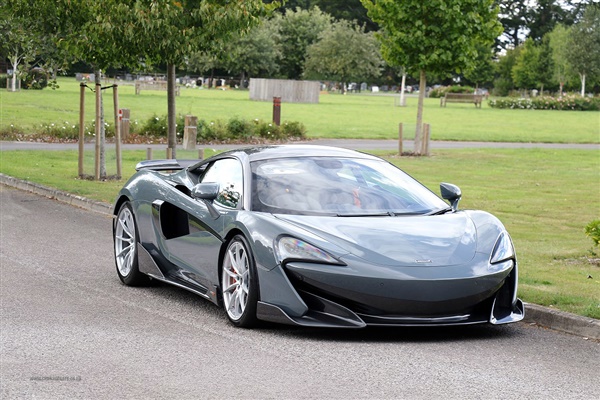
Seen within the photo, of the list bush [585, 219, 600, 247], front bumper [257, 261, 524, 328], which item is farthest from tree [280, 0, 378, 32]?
front bumper [257, 261, 524, 328]

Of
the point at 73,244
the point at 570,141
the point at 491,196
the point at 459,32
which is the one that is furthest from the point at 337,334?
the point at 570,141

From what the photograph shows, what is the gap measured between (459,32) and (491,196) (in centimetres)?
1000

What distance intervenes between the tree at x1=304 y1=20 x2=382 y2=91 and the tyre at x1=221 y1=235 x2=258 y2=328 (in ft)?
284

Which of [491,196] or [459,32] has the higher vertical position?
[459,32]

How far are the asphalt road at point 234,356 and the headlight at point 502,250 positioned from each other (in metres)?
0.56

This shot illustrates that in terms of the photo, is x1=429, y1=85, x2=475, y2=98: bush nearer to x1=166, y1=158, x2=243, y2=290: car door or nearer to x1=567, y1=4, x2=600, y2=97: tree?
x1=567, y1=4, x2=600, y2=97: tree

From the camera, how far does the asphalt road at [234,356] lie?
597 cm

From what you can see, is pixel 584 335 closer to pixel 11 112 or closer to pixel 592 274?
pixel 592 274

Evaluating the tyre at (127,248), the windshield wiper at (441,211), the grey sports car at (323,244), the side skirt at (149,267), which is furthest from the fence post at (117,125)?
the windshield wiper at (441,211)

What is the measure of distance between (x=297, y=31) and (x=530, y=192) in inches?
3428

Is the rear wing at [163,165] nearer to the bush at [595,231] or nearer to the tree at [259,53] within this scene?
the bush at [595,231]

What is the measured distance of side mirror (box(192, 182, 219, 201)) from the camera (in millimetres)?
8172

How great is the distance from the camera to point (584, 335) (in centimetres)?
782

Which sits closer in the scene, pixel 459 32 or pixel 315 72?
pixel 459 32
